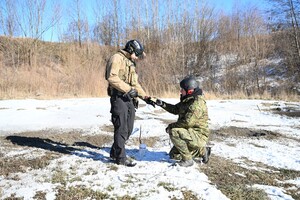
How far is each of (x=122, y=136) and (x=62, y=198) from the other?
3.80ft

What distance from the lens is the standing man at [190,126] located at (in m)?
3.70

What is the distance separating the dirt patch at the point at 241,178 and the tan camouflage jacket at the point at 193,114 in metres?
0.53

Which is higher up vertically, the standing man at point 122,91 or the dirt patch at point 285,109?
the standing man at point 122,91

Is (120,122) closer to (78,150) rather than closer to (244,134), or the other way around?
(78,150)

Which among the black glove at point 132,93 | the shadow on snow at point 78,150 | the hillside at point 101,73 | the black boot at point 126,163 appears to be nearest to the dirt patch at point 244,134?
the shadow on snow at point 78,150

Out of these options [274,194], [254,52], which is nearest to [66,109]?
[274,194]

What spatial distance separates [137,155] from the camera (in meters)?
4.32

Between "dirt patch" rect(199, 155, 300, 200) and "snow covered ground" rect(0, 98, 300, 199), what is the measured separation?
10 centimetres

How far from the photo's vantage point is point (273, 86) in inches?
773

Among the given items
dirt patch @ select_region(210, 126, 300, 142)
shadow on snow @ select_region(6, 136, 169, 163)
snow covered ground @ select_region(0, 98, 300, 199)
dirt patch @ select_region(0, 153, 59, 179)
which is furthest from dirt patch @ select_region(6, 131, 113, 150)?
dirt patch @ select_region(210, 126, 300, 142)

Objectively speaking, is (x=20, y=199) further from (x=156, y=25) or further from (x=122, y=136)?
(x=156, y=25)

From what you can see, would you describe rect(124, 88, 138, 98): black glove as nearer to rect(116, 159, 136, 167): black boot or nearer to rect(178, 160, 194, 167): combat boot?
rect(116, 159, 136, 167): black boot

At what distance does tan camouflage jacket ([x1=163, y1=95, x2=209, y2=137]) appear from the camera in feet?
12.1

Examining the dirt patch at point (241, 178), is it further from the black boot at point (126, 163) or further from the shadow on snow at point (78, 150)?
the black boot at point (126, 163)
